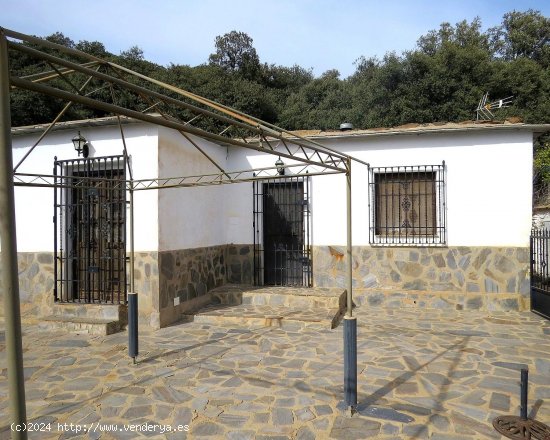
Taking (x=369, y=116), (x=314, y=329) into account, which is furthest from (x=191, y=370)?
(x=369, y=116)

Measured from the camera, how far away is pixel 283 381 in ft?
14.3

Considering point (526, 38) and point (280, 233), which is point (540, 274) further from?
point (526, 38)

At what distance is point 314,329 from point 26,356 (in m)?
4.26

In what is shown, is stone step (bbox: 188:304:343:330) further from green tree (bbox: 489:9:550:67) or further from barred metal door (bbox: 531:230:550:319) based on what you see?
green tree (bbox: 489:9:550:67)

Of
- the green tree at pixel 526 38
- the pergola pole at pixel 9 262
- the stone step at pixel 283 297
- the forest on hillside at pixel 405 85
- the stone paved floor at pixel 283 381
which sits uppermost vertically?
the green tree at pixel 526 38

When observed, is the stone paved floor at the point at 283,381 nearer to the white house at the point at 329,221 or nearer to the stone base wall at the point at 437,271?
the stone base wall at the point at 437,271

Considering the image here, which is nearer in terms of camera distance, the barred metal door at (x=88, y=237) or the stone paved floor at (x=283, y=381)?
the stone paved floor at (x=283, y=381)

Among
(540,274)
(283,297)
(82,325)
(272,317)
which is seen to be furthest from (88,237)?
(540,274)

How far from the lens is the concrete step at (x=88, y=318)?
250 inches

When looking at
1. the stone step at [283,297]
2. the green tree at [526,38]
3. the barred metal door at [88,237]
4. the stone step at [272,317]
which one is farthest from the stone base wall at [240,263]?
the green tree at [526,38]

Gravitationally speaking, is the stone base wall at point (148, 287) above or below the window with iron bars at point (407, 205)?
below

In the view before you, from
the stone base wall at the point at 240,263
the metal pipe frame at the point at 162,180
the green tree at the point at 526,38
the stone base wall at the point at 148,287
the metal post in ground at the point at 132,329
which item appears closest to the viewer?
the metal pipe frame at the point at 162,180

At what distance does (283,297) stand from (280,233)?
1.69 m

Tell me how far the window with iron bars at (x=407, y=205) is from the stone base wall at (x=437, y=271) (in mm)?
300
